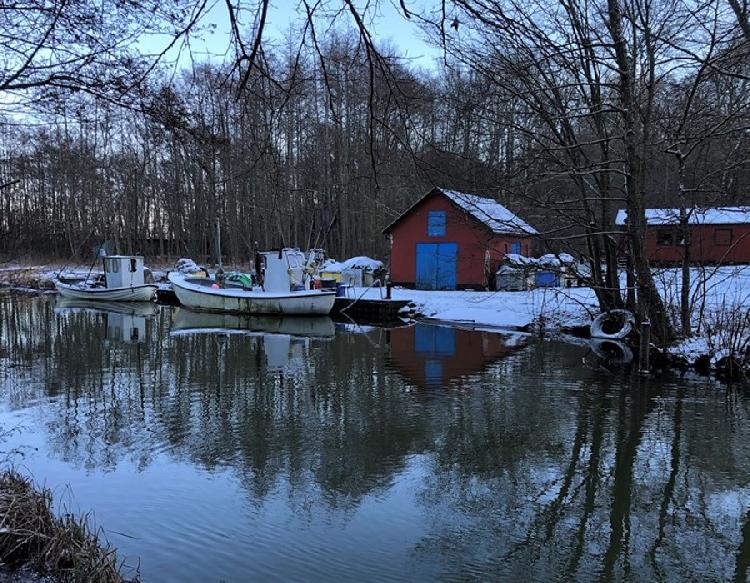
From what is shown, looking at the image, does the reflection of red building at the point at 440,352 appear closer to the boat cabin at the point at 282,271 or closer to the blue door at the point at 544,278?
the boat cabin at the point at 282,271

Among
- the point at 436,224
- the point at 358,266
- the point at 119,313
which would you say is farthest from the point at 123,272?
the point at 436,224

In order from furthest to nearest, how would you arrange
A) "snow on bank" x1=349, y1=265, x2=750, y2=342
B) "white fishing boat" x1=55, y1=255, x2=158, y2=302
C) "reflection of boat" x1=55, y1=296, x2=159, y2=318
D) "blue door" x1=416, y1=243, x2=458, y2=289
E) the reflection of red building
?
"white fishing boat" x1=55, y1=255, x2=158, y2=302, "blue door" x1=416, y1=243, x2=458, y2=289, "reflection of boat" x1=55, y1=296, x2=159, y2=318, "snow on bank" x1=349, y1=265, x2=750, y2=342, the reflection of red building

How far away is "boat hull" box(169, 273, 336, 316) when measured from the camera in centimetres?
2297

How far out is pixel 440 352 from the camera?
1545 cm

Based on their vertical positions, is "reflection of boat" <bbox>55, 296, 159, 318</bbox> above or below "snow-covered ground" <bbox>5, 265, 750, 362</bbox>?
below

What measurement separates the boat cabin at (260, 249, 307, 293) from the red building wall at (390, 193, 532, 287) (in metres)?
5.47

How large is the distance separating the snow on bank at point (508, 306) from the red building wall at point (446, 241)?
1233mm

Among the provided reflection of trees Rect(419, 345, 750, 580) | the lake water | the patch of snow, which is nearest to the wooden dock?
the lake water

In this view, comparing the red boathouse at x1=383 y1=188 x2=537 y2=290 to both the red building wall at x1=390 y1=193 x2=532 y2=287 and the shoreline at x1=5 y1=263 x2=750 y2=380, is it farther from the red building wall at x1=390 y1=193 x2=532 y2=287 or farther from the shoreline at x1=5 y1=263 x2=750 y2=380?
the shoreline at x1=5 y1=263 x2=750 y2=380

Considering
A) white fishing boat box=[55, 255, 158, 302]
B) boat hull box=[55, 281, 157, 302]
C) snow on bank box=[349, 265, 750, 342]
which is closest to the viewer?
snow on bank box=[349, 265, 750, 342]

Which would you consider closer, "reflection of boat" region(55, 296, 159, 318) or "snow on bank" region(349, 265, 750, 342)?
"snow on bank" region(349, 265, 750, 342)

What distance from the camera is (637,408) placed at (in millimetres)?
10000

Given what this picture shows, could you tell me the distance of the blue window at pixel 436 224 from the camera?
27.2 m

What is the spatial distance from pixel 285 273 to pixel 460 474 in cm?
1777
